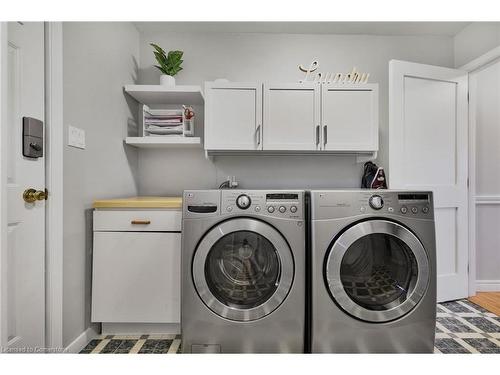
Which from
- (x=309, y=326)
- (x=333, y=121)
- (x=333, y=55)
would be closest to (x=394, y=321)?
(x=309, y=326)

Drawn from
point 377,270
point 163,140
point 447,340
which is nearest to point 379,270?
point 377,270

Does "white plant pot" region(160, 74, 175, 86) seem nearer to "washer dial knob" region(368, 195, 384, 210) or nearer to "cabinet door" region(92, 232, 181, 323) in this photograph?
"cabinet door" region(92, 232, 181, 323)

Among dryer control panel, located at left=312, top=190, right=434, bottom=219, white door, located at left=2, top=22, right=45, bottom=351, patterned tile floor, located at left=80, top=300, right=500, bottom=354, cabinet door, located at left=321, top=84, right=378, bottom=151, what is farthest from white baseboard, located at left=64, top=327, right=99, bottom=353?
cabinet door, located at left=321, top=84, right=378, bottom=151

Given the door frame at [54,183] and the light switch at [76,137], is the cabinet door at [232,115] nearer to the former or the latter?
the light switch at [76,137]

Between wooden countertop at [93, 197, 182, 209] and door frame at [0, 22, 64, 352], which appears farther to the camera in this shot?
wooden countertop at [93, 197, 182, 209]

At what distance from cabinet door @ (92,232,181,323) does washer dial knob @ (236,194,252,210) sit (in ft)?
1.57

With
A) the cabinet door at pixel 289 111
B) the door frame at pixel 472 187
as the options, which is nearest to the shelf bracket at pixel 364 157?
the cabinet door at pixel 289 111

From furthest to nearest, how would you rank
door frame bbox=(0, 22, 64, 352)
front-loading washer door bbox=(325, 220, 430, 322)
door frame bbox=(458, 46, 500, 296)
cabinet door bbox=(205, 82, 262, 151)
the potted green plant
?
door frame bbox=(458, 46, 500, 296), the potted green plant, cabinet door bbox=(205, 82, 262, 151), front-loading washer door bbox=(325, 220, 430, 322), door frame bbox=(0, 22, 64, 352)

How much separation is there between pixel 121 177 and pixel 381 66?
7.96ft

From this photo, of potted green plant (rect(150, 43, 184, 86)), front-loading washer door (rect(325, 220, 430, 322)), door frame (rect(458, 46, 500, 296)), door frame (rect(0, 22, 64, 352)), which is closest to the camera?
door frame (rect(0, 22, 64, 352))

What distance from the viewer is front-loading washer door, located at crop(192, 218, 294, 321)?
1521mm

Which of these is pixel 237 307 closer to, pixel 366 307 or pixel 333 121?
pixel 366 307

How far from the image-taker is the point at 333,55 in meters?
2.54
